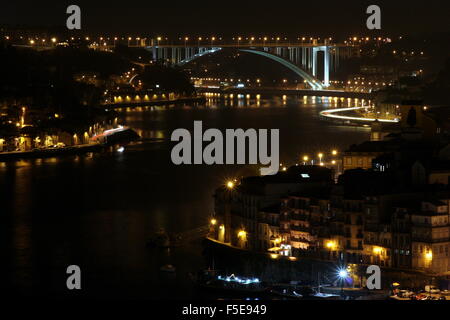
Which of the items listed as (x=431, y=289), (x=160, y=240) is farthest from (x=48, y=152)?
(x=431, y=289)

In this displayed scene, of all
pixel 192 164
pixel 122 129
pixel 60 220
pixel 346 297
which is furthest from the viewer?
pixel 122 129

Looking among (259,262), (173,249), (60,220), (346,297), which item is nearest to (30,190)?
(60,220)

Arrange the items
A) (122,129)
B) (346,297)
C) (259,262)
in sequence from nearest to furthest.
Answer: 1. (346,297)
2. (259,262)
3. (122,129)

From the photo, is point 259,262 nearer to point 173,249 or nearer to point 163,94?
point 173,249

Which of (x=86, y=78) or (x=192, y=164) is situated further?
(x=86, y=78)

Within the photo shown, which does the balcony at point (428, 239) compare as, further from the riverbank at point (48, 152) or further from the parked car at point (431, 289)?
the riverbank at point (48, 152)

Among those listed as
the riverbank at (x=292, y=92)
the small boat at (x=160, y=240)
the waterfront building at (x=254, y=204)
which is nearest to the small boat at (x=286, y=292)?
the waterfront building at (x=254, y=204)
